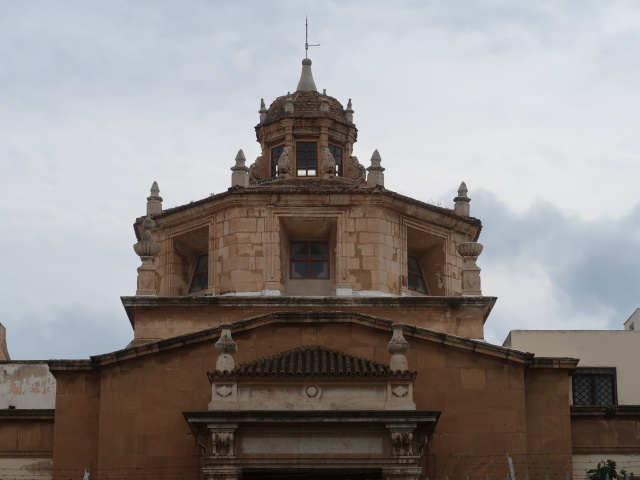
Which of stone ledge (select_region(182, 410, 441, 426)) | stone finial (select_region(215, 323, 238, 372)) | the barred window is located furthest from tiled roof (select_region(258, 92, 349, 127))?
stone ledge (select_region(182, 410, 441, 426))

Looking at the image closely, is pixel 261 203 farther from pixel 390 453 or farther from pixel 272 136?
pixel 390 453

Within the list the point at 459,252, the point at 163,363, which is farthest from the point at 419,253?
the point at 163,363

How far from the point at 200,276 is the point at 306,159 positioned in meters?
4.60

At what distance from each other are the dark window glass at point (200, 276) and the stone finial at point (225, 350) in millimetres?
6771

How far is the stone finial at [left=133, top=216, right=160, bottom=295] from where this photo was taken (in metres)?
34.8

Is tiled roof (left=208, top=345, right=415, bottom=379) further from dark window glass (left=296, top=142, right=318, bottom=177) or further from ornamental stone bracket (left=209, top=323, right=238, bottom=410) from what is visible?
dark window glass (left=296, top=142, right=318, bottom=177)

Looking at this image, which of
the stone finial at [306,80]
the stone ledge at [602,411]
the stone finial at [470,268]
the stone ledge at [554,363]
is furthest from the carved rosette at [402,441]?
the stone finial at [306,80]

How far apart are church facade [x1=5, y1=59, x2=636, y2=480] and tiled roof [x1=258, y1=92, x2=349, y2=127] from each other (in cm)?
10

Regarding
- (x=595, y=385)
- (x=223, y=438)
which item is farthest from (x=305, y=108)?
(x=223, y=438)

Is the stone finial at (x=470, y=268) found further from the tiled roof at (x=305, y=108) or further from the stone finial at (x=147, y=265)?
the stone finial at (x=147, y=265)

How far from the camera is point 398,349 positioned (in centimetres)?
2956

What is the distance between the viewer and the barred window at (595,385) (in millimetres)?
35781

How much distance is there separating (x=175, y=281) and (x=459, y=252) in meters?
7.68

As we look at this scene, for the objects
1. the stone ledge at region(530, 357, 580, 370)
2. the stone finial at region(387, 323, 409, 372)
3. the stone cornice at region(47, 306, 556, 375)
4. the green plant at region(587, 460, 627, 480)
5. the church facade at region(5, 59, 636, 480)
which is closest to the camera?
the church facade at region(5, 59, 636, 480)
